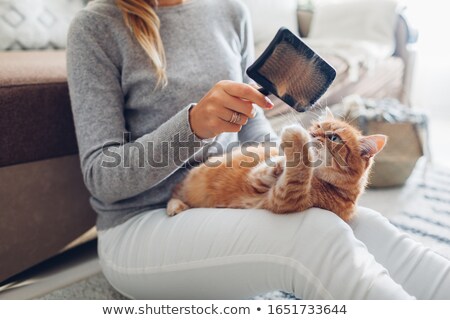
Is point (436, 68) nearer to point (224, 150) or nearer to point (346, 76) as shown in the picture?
point (346, 76)

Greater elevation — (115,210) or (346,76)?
(346,76)

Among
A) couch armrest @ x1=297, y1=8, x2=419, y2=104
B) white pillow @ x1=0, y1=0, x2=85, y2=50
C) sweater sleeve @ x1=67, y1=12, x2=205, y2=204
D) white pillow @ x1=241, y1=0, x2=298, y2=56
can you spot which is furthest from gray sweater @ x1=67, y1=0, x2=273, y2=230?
couch armrest @ x1=297, y1=8, x2=419, y2=104

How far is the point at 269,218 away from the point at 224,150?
281mm

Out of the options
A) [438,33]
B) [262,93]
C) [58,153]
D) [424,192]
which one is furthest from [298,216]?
[438,33]

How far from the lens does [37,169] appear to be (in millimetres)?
896

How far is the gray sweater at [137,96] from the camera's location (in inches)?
26.6

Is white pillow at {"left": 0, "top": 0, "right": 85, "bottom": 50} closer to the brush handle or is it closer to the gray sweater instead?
the gray sweater

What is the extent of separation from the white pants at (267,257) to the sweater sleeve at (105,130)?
103 mm

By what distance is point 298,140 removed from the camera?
629mm

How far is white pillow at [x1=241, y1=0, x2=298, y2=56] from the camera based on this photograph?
1.98 m

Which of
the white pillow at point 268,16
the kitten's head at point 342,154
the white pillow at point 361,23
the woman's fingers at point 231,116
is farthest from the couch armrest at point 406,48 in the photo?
the woman's fingers at point 231,116

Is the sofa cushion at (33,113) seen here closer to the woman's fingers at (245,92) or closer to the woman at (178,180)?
the woman at (178,180)

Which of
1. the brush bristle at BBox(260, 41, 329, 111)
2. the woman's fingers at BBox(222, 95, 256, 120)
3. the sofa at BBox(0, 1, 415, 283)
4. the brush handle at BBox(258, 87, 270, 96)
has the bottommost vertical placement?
the sofa at BBox(0, 1, 415, 283)

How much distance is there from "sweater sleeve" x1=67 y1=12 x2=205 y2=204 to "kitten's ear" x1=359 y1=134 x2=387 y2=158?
33 cm
